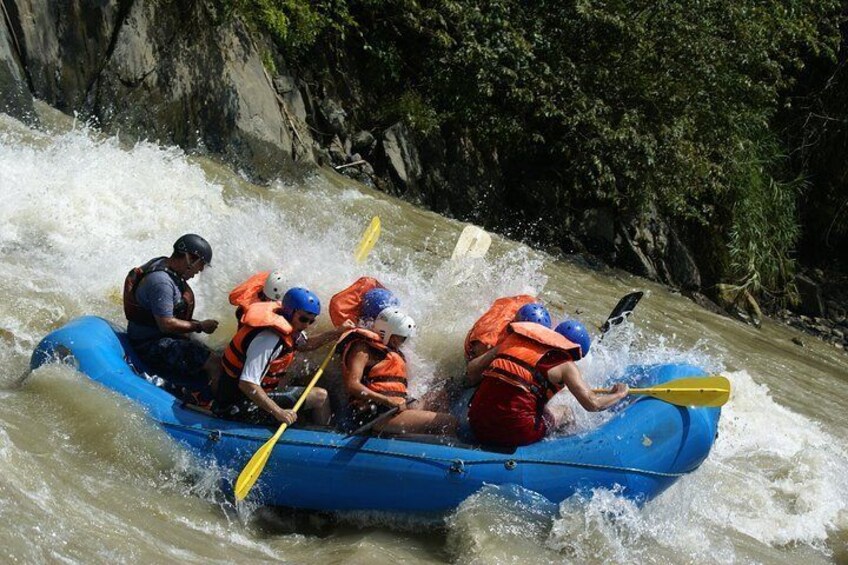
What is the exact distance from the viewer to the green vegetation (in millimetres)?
12617

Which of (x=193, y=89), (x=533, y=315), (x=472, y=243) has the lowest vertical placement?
(x=472, y=243)

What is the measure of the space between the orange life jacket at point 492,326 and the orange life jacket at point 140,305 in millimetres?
1548

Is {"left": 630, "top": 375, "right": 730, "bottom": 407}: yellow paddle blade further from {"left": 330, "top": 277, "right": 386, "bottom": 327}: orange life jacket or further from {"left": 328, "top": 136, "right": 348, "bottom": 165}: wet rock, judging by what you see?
{"left": 328, "top": 136, "right": 348, "bottom": 165}: wet rock

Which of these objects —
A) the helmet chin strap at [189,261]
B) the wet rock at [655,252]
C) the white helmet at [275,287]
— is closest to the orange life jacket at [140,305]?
the helmet chin strap at [189,261]

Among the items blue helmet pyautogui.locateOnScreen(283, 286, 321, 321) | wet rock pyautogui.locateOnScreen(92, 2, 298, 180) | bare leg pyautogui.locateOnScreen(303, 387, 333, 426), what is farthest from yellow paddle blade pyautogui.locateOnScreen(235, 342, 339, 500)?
wet rock pyautogui.locateOnScreen(92, 2, 298, 180)

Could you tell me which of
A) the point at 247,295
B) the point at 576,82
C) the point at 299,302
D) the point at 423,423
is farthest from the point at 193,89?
the point at 423,423

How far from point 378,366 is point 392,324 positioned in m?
0.22

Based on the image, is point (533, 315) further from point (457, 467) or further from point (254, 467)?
point (254, 467)

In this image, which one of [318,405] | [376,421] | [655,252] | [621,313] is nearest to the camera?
[376,421]

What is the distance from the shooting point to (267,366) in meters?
4.61

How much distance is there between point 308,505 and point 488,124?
9.08m

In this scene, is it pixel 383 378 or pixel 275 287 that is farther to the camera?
pixel 275 287

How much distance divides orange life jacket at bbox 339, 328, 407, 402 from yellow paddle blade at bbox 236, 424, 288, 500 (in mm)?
482

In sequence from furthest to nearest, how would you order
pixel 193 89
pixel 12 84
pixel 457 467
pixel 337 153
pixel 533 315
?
pixel 337 153, pixel 193 89, pixel 12 84, pixel 533 315, pixel 457 467
